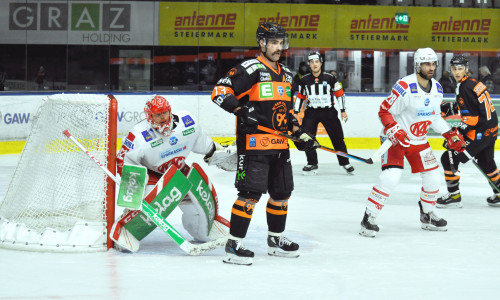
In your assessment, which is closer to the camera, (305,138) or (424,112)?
(305,138)

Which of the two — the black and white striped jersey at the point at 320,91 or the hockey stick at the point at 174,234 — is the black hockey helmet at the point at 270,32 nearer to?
the hockey stick at the point at 174,234

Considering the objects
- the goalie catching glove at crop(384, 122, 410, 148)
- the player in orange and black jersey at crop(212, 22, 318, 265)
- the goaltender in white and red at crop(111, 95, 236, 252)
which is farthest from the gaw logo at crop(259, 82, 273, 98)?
the goalie catching glove at crop(384, 122, 410, 148)

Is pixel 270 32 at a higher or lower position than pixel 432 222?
higher

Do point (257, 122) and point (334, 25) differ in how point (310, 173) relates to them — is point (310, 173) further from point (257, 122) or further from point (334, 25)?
point (334, 25)

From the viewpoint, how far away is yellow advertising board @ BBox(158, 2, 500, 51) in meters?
13.8

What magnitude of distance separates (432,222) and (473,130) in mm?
1524

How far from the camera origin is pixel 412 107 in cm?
584

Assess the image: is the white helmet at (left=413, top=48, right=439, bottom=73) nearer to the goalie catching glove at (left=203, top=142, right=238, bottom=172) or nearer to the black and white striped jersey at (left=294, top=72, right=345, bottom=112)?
the goalie catching glove at (left=203, top=142, right=238, bottom=172)

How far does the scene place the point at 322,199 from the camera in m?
7.60

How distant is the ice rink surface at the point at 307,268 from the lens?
13.5 feet

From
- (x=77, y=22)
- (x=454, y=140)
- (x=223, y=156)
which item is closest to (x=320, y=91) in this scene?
(x=454, y=140)

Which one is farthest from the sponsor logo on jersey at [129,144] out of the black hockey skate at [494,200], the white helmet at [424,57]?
the black hockey skate at [494,200]

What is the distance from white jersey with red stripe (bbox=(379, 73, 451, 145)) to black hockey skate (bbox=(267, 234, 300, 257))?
1232 mm

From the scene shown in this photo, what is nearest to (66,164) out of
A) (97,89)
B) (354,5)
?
(97,89)
